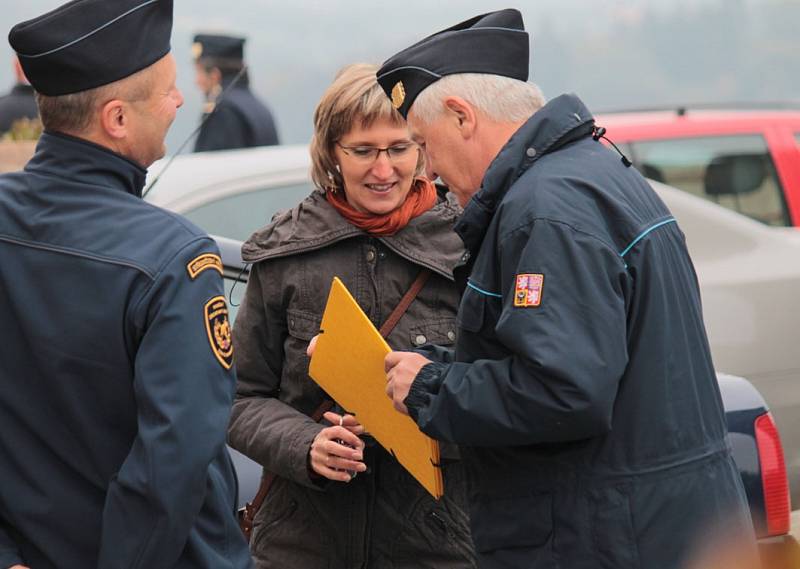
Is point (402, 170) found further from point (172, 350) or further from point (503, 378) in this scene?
point (172, 350)

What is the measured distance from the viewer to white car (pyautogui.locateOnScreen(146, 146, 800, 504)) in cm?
521

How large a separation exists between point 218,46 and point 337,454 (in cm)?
682

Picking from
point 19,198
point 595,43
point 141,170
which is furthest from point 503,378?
point 595,43

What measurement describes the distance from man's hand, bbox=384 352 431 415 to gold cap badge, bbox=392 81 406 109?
0.49 metres

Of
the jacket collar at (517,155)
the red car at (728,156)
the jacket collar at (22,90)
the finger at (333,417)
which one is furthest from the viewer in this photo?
the jacket collar at (22,90)

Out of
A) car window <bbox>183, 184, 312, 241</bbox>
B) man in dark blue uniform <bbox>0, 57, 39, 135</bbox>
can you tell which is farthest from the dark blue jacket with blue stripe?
man in dark blue uniform <bbox>0, 57, 39, 135</bbox>

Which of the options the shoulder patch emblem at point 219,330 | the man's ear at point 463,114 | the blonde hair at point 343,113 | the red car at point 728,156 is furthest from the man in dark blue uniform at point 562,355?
the red car at point 728,156

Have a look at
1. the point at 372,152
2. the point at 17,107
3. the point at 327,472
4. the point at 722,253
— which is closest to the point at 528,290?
the point at 327,472

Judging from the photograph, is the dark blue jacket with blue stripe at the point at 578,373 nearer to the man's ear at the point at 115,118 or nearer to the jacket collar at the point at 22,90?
the man's ear at the point at 115,118

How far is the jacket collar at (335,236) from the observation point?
301 cm

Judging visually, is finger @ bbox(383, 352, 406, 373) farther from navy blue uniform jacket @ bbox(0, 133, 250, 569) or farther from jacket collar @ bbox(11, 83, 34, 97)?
jacket collar @ bbox(11, 83, 34, 97)

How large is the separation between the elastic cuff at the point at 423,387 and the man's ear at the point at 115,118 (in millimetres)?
679

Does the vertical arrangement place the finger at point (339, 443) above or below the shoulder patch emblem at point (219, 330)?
below

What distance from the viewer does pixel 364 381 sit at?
2.70m
